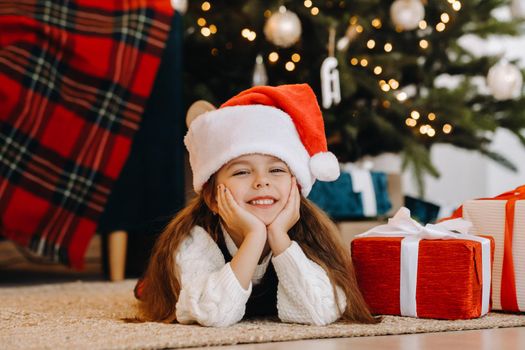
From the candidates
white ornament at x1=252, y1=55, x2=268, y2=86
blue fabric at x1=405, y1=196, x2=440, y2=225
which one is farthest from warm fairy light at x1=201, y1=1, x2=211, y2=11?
blue fabric at x1=405, y1=196, x2=440, y2=225

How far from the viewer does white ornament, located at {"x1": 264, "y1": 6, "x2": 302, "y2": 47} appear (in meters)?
2.10

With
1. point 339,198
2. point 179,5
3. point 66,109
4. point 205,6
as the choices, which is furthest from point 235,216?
point 205,6

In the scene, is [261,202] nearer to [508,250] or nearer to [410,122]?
[508,250]

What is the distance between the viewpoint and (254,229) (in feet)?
3.70

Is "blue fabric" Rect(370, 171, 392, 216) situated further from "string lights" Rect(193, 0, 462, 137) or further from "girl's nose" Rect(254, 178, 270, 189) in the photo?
"girl's nose" Rect(254, 178, 270, 189)

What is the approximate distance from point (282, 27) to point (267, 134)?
999 millimetres

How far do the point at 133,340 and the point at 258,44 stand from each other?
1.46 metres

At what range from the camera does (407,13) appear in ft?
7.30

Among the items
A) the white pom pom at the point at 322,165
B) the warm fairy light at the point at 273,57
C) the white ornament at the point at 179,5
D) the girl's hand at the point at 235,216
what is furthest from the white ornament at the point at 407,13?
the girl's hand at the point at 235,216

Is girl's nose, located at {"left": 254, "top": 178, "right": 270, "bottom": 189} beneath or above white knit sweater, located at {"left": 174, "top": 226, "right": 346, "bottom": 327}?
above

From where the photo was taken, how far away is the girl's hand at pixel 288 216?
1149 millimetres

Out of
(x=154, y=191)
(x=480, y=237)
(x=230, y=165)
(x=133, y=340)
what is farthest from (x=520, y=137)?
(x=133, y=340)

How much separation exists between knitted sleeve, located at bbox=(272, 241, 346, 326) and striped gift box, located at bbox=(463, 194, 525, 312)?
11.3 inches

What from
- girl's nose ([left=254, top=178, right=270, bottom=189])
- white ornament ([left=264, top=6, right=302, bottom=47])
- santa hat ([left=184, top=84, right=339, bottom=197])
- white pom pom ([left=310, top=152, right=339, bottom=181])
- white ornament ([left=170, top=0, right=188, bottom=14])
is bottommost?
girl's nose ([left=254, top=178, right=270, bottom=189])
